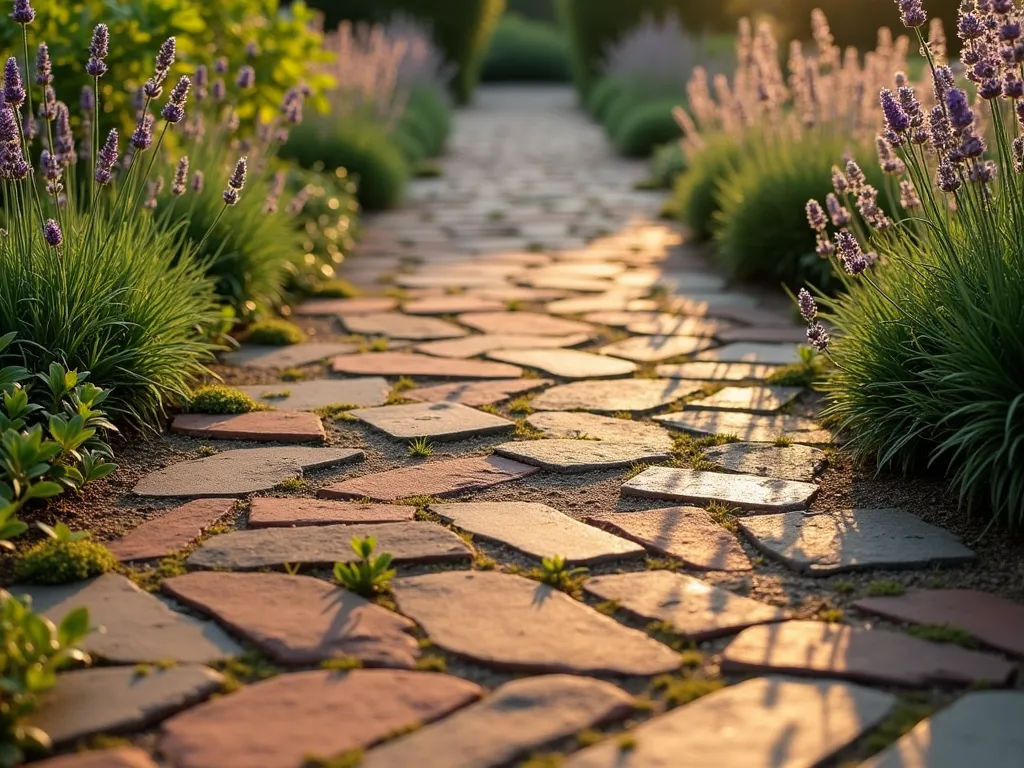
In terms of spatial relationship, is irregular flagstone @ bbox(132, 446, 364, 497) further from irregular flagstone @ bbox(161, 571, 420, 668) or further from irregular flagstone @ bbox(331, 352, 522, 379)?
irregular flagstone @ bbox(331, 352, 522, 379)

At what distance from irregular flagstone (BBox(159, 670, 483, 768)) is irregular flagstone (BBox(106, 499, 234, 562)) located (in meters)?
0.68

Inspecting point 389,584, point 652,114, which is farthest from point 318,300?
point 652,114

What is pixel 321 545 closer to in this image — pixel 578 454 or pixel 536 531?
pixel 536 531

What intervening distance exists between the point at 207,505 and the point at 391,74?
7191 millimetres

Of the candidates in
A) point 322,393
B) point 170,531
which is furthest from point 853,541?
point 322,393

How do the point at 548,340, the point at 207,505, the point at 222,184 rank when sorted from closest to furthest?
the point at 207,505 → the point at 548,340 → the point at 222,184

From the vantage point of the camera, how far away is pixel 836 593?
2516 millimetres

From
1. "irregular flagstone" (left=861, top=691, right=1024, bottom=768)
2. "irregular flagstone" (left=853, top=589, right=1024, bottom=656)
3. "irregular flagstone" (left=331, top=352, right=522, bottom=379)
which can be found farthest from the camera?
"irregular flagstone" (left=331, top=352, right=522, bottom=379)

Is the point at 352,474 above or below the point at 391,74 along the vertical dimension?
below

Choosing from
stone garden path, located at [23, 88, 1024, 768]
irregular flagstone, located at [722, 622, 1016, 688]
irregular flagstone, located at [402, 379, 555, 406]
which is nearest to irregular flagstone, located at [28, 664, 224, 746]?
stone garden path, located at [23, 88, 1024, 768]

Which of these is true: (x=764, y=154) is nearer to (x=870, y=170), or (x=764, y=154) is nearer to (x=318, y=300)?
(x=870, y=170)

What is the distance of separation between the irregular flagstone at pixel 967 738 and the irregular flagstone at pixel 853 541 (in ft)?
1.99

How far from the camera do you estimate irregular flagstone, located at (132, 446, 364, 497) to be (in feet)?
10.0

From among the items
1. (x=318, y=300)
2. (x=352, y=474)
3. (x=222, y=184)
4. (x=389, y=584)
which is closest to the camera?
(x=389, y=584)
